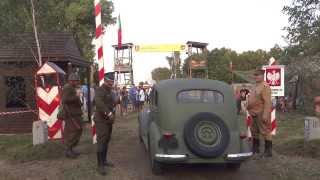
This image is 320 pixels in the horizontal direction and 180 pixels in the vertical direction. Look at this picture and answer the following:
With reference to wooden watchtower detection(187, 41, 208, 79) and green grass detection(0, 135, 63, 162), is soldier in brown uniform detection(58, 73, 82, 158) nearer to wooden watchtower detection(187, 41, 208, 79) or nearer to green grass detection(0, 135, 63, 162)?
green grass detection(0, 135, 63, 162)

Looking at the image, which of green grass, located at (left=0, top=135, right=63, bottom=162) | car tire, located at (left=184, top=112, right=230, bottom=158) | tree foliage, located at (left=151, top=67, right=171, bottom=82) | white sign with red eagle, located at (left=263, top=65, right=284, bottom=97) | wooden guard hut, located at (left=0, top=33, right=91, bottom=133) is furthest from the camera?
tree foliage, located at (left=151, top=67, right=171, bottom=82)

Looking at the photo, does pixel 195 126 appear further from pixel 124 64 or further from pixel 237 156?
pixel 124 64

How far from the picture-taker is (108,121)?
10438 mm

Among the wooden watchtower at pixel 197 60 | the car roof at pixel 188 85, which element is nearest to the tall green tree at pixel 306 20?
the car roof at pixel 188 85

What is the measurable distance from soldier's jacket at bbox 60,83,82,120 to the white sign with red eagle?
5.03m

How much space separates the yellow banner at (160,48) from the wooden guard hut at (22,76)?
27353mm

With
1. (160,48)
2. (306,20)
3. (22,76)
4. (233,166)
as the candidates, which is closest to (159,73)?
(160,48)

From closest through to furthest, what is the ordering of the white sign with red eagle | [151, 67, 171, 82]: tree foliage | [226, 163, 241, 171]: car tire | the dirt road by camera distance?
1. the dirt road
2. [226, 163, 241, 171]: car tire
3. the white sign with red eagle
4. [151, 67, 171, 82]: tree foliage

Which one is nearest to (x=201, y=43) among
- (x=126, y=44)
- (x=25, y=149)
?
(x=126, y=44)

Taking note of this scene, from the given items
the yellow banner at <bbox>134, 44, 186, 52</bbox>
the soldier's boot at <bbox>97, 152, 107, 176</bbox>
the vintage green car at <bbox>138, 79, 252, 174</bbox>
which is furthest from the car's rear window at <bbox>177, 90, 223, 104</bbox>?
the yellow banner at <bbox>134, 44, 186, 52</bbox>

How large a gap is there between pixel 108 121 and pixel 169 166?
141 centimetres

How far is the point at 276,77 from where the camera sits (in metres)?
14.7

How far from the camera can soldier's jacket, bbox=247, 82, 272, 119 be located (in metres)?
11.6

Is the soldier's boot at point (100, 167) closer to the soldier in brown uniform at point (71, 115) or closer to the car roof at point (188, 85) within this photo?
the car roof at point (188, 85)
